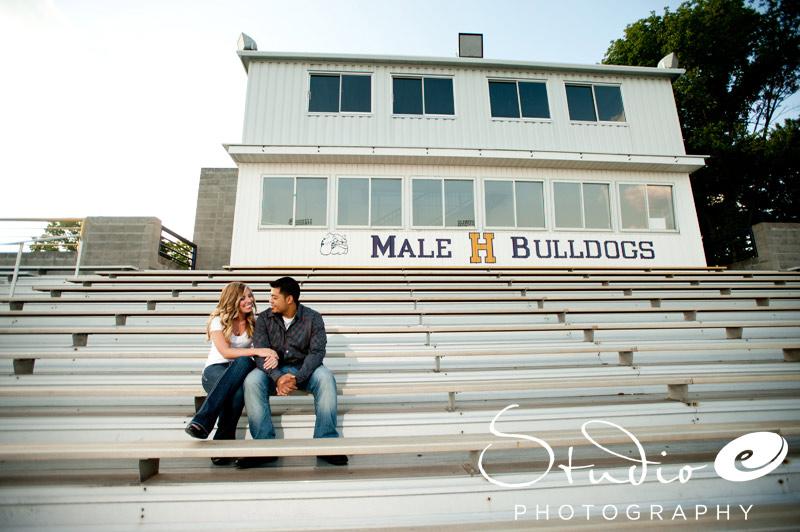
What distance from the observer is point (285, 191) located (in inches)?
324

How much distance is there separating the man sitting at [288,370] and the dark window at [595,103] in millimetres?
8743

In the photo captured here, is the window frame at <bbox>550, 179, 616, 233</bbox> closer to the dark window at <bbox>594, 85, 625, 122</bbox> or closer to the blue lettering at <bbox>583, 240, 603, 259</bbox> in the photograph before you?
the blue lettering at <bbox>583, 240, 603, 259</bbox>

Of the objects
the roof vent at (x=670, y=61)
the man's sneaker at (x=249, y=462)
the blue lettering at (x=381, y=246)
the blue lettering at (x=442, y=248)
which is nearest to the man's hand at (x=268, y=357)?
the man's sneaker at (x=249, y=462)

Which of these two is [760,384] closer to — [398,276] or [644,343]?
[644,343]

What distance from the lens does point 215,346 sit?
9.31 feet

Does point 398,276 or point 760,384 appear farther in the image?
point 398,276

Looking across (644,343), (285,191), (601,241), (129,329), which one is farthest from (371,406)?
(601,241)

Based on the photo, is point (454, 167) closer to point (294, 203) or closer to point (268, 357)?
point (294, 203)

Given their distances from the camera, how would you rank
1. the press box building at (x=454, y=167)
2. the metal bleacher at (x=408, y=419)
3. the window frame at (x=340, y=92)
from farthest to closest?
the window frame at (x=340, y=92) < the press box building at (x=454, y=167) < the metal bleacher at (x=408, y=419)

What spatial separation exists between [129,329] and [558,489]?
14.2 feet

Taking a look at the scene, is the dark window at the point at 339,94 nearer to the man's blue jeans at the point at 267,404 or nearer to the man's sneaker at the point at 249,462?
the man's blue jeans at the point at 267,404

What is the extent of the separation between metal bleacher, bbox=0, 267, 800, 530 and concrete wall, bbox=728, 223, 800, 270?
4.43 meters

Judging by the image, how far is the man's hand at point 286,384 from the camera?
104 inches

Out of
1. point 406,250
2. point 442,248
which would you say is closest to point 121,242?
point 406,250
